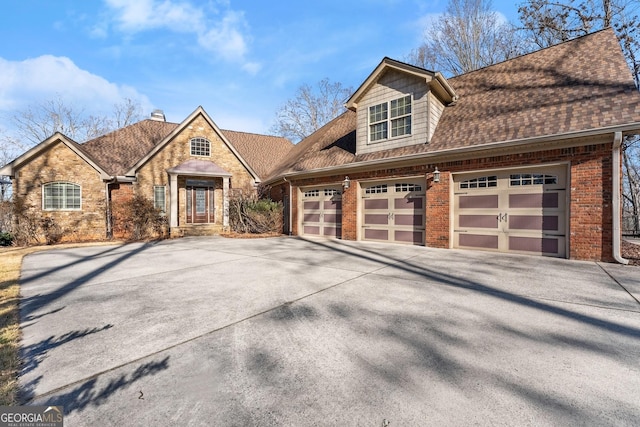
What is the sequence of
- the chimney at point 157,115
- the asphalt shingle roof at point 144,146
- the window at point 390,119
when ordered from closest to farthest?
the window at point 390,119, the asphalt shingle roof at point 144,146, the chimney at point 157,115

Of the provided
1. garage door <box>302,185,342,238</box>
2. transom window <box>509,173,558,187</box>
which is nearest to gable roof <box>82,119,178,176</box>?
garage door <box>302,185,342,238</box>

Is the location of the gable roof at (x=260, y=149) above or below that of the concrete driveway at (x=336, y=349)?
above

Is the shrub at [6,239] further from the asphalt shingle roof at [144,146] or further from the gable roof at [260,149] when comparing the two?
the gable roof at [260,149]

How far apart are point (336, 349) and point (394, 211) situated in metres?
8.28

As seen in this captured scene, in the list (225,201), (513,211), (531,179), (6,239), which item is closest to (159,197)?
(225,201)

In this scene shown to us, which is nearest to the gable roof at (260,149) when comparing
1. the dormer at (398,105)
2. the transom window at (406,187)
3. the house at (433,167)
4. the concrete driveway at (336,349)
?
the house at (433,167)

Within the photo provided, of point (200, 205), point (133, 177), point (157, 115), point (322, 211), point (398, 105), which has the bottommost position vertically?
point (322, 211)

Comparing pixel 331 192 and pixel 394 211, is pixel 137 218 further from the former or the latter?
pixel 394 211

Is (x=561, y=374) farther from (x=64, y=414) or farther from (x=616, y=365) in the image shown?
(x=64, y=414)

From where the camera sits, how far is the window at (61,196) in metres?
13.3

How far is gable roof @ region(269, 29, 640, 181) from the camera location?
686 cm

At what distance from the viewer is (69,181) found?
13672mm

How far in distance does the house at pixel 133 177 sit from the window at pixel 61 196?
2cm

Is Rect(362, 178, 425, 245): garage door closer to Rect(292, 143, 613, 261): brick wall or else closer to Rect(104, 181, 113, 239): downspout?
Rect(292, 143, 613, 261): brick wall
